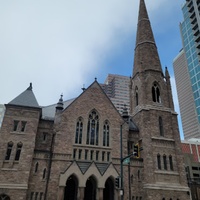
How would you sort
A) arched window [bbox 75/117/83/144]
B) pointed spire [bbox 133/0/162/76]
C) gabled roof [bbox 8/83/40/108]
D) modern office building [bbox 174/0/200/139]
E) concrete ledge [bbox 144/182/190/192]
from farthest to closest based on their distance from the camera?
modern office building [bbox 174/0/200/139]
pointed spire [bbox 133/0/162/76]
arched window [bbox 75/117/83/144]
gabled roof [bbox 8/83/40/108]
concrete ledge [bbox 144/182/190/192]

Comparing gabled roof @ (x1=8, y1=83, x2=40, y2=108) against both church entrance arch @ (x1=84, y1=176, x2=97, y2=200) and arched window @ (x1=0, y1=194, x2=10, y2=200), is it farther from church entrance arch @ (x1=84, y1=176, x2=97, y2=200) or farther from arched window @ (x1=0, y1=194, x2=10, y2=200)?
church entrance arch @ (x1=84, y1=176, x2=97, y2=200)

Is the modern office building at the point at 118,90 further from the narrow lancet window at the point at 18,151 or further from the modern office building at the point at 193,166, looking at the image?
the narrow lancet window at the point at 18,151

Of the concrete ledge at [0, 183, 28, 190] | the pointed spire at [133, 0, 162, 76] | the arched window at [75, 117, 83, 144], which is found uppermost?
the pointed spire at [133, 0, 162, 76]

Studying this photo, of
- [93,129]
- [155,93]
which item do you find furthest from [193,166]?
[93,129]

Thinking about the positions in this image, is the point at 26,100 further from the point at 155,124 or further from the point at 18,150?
the point at 155,124

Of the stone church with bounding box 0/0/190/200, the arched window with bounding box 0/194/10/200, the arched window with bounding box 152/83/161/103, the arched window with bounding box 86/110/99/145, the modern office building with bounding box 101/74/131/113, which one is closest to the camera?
the arched window with bounding box 0/194/10/200

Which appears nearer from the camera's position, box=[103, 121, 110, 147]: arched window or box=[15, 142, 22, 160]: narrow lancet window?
box=[15, 142, 22, 160]: narrow lancet window

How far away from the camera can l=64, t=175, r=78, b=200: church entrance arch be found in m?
25.3

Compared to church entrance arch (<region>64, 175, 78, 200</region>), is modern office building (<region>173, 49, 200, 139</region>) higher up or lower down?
higher up

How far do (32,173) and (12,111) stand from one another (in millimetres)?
7742

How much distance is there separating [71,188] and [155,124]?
13724mm

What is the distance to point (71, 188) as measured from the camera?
2614 centimetres

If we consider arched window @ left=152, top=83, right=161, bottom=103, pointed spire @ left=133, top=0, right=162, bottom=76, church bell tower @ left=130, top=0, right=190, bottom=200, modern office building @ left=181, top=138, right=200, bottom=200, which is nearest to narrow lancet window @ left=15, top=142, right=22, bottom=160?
church bell tower @ left=130, top=0, right=190, bottom=200

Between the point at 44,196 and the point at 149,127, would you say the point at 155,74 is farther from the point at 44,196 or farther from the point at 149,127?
the point at 44,196
